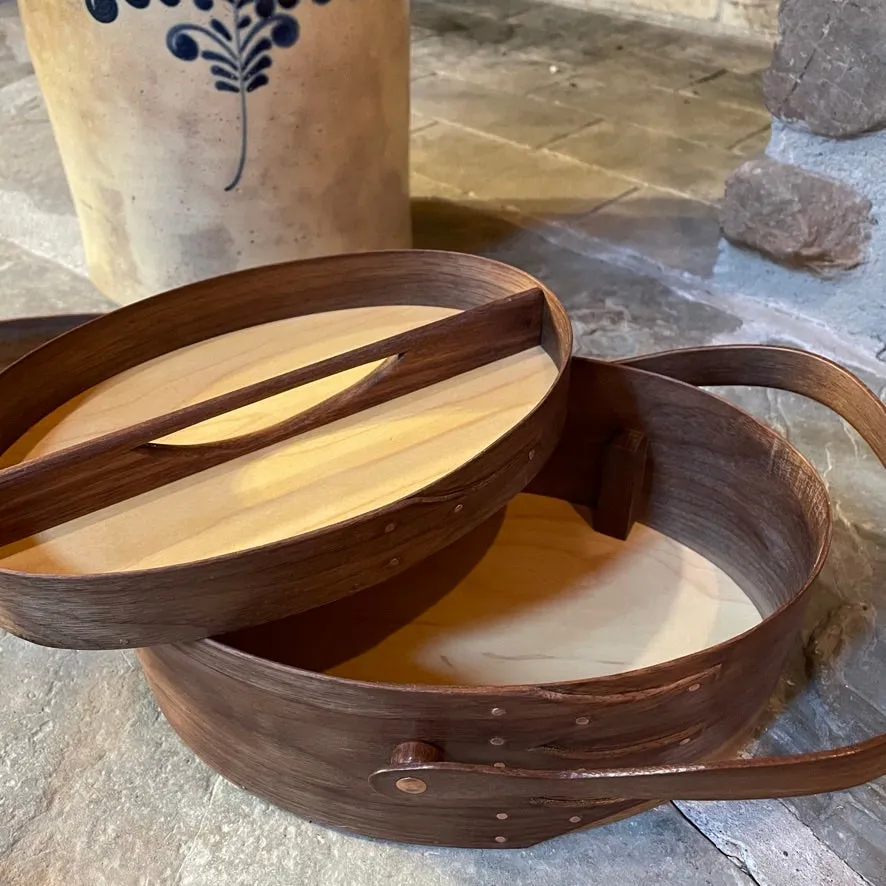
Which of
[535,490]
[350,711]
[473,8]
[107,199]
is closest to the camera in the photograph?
[350,711]

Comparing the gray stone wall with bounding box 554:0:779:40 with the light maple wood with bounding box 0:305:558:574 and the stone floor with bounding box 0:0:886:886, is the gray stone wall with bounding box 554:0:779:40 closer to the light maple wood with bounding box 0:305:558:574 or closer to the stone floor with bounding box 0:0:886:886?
the stone floor with bounding box 0:0:886:886

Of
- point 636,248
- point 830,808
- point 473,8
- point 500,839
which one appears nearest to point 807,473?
point 830,808

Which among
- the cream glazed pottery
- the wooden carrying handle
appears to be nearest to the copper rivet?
the wooden carrying handle

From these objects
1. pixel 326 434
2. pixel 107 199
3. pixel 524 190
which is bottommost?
pixel 524 190

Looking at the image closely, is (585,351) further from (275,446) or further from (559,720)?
(559,720)

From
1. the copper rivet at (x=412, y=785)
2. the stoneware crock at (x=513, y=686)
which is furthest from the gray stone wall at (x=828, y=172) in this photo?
the copper rivet at (x=412, y=785)

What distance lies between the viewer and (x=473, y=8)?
279cm

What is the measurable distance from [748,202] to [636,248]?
26 centimetres

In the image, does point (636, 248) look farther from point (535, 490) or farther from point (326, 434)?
point (326, 434)

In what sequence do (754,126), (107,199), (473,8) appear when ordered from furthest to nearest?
(473,8) < (754,126) < (107,199)

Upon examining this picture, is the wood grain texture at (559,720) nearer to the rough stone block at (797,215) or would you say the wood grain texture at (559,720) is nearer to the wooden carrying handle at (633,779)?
the wooden carrying handle at (633,779)

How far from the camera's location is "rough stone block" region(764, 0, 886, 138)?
1.08m

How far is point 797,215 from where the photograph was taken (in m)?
1.26

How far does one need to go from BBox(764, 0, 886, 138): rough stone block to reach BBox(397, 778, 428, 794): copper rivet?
0.94m
